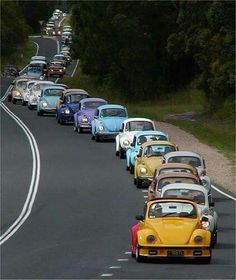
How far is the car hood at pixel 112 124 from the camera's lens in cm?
5009

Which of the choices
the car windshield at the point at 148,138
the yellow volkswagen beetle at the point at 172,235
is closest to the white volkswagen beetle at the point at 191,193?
the yellow volkswagen beetle at the point at 172,235

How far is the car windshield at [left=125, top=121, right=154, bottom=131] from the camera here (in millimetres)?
45938

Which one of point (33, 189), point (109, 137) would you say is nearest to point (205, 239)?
point (33, 189)

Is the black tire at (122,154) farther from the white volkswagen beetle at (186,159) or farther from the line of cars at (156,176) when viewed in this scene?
the white volkswagen beetle at (186,159)

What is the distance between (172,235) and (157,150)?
15.2 meters

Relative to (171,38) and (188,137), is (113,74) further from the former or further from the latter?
(188,137)

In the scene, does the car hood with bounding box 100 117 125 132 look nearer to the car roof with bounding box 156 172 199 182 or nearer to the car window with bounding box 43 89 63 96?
the car window with bounding box 43 89 63 96

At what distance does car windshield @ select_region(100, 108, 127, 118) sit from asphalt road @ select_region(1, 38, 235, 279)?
139cm

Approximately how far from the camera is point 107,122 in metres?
50.3

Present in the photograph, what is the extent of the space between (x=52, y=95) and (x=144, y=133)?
76.6 ft

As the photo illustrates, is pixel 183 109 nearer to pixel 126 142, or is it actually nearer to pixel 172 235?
pixel 126 142

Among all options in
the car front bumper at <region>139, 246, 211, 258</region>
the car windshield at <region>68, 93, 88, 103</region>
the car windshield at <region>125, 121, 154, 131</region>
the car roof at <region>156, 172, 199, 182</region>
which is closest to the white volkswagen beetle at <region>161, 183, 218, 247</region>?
the car roof at <region>156, 172, 199, 182</region>

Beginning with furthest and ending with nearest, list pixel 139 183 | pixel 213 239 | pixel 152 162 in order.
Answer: pixel 152 162 → pixel 139 183 → pixel 213 239

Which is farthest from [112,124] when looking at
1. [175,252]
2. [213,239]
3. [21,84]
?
[175,252]
